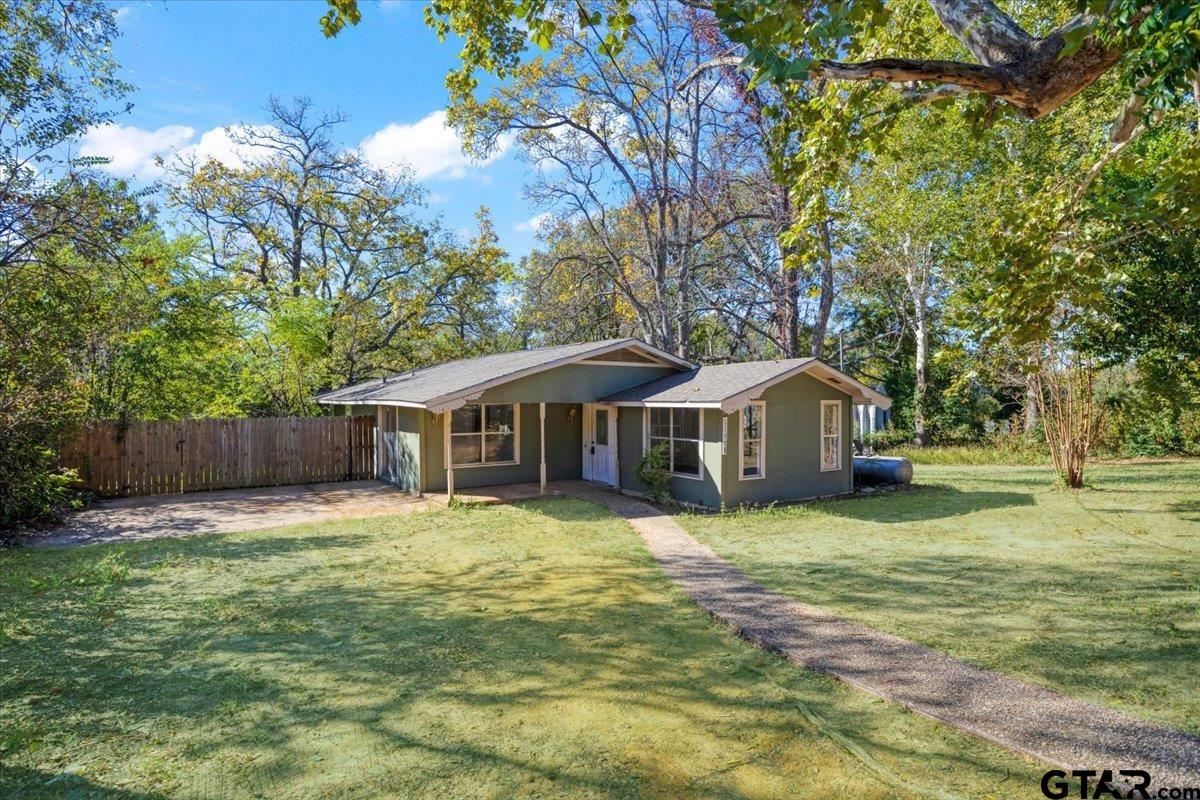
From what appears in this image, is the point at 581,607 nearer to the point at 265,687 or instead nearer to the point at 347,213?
the point at 265,687

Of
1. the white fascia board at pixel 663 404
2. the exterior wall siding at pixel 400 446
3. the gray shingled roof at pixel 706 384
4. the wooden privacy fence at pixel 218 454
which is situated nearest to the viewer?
the white fascia board at pixel 663 404

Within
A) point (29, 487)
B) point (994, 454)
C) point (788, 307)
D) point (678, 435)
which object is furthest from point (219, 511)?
point (994, 454)

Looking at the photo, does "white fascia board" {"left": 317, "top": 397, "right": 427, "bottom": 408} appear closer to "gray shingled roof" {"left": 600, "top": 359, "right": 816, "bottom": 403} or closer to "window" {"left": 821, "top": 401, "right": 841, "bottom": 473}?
"gray shingled roof" {"left": 600, "top": 359, "right": 816, "bottom": 403}

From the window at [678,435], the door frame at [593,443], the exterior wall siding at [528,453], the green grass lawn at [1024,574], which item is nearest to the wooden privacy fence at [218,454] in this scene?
the exterior wall siding at [528,453]

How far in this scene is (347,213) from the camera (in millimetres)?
22984

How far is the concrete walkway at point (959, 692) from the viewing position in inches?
134

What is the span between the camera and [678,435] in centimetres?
1320

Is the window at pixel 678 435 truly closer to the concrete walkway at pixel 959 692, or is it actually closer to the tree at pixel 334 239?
the concrete walkway at pixel 959 692

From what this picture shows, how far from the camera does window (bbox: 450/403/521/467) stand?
1429cm

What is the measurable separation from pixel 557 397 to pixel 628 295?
8.86 meters

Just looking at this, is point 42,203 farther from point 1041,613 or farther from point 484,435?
point 484,435

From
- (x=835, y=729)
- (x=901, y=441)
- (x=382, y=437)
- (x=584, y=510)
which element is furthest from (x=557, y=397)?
(x=901, y=441)

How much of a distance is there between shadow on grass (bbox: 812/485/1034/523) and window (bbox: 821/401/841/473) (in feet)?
2.94

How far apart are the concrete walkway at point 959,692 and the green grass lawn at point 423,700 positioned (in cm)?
20
